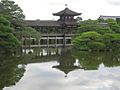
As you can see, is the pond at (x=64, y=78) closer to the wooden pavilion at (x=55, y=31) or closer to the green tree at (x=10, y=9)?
the green tree at (x=10, y=9)

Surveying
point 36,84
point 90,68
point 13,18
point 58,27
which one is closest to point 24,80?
point 36,84

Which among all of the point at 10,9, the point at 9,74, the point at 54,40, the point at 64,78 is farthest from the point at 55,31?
the point at 64,78

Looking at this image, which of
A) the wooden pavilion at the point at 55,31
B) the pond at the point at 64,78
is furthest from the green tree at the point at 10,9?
the pond at the point at 64,78

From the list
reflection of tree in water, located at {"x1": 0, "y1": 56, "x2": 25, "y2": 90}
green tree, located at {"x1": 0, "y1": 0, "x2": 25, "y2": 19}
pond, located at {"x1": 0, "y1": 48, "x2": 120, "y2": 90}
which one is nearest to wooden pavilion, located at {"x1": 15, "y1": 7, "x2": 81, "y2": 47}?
green tree, located at {"x1": 0, "y1": 0, "x2": 25, "y2": 19}

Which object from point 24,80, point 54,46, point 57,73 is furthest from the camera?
point 54,46

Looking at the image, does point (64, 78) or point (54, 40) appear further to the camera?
point (54, 40)

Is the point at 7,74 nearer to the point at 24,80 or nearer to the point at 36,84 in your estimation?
the point at 24,80

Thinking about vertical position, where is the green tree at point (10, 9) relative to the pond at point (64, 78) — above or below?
above

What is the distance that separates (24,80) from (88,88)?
5530 mm

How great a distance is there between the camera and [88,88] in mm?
21281

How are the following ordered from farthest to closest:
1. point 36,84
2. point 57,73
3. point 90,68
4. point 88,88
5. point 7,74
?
point 90,68
point 57,73
point 7,74
point 36,84
point 88,88

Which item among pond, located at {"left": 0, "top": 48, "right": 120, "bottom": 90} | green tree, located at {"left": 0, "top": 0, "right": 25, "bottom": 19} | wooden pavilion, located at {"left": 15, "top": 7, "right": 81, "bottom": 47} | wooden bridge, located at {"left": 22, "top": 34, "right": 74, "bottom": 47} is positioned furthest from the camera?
wooden pavilion, located at {"left": 15, "top": 7, "right": 81, "bottom": 47}

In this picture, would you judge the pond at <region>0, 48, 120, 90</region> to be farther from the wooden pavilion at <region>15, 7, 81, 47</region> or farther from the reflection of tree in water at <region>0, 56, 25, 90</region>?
the wooden pavilion at <region>15, 7, 81, 47</region>

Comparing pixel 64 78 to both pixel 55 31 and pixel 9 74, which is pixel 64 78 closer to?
pixel 9 74
